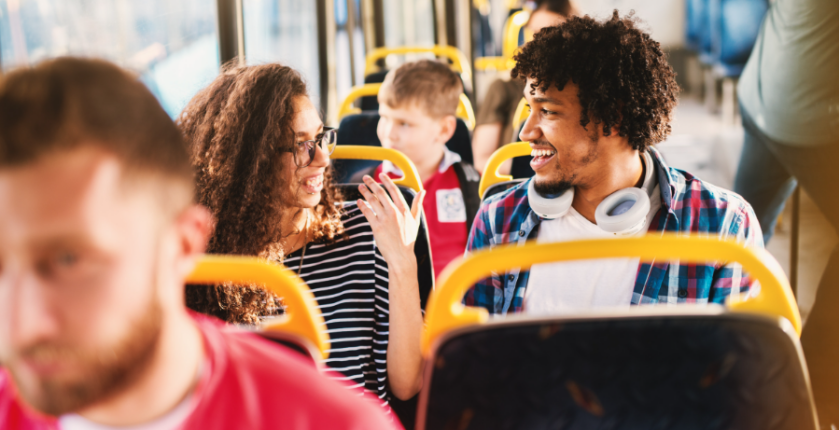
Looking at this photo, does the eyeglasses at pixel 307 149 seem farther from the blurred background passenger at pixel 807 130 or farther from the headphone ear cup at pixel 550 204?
the blurred background passenger at pixel 807 130

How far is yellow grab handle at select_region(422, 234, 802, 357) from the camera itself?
31.6 inches

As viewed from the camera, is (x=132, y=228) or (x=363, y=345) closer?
(x=132, y=228)

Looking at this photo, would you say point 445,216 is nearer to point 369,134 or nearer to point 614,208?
point 369,134

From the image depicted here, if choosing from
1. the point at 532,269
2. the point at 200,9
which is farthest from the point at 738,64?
the point at 532,269

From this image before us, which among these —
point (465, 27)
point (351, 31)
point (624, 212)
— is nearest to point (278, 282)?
point (624, 212)

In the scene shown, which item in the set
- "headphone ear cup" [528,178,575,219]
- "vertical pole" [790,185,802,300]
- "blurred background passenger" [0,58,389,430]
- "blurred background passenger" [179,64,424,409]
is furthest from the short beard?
"vertical pole" [790,185,802,300]

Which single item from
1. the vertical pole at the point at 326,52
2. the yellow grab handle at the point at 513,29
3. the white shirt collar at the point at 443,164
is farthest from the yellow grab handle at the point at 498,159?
the vertical pole at the point at 326,52

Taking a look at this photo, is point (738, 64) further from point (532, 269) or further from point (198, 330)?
point (198, 330)

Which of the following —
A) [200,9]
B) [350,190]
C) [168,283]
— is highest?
[200,9]

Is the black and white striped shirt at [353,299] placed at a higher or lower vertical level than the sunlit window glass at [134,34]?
lower

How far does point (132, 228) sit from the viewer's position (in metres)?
0.56

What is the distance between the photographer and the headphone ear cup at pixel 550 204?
148 cm

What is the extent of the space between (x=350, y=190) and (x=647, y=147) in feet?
2.42

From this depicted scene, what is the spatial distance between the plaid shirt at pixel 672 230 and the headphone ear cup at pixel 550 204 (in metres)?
0.05
